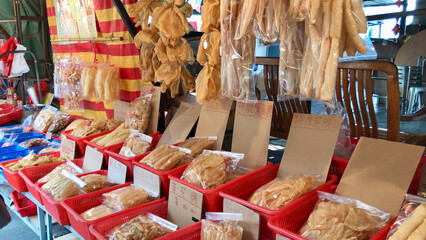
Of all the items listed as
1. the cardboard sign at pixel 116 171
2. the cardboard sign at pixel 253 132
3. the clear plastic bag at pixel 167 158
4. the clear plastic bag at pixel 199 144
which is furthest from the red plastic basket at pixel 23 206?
the cardboard sign at pixel 253 132

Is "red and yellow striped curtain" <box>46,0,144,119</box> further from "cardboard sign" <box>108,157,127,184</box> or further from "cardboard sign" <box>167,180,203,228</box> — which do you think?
"cardboard sign" <box>167,180,203,228</box>

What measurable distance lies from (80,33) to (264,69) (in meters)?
1.92

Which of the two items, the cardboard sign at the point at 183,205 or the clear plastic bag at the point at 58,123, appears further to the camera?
the clear plastic bag at the point at 58,123

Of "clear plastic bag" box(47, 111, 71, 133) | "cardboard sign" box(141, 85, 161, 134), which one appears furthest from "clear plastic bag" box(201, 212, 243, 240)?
"clear plastic bag" box(47, 111, 71, 133)

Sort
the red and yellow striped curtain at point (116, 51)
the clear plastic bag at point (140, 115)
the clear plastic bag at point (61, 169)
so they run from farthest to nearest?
the red and yellow striped curtain at point (116, 51) → the clear plastic bag at point (140, 115) → the clear plastic bag at point (61, 169)

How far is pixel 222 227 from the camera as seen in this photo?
1.23 metres

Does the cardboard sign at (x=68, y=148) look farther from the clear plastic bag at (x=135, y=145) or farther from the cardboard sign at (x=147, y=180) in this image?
the cardboard sign at (x=147, y=180)

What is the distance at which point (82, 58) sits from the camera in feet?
10.2

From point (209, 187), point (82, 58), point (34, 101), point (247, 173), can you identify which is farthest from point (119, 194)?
point (34, 101)

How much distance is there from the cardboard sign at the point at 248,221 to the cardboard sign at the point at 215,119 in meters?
0.63

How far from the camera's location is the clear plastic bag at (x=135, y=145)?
1868mm

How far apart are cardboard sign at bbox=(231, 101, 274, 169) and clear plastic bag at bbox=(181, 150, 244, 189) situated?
13 cm

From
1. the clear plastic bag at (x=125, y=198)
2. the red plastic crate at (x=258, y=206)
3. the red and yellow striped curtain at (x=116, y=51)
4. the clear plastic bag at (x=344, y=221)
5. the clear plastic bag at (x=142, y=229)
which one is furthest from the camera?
the red and yellow striped curtain at (x=116, y=51)

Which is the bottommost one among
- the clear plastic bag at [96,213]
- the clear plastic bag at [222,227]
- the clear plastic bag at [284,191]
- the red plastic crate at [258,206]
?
the clear plastic bag at [96,213]
